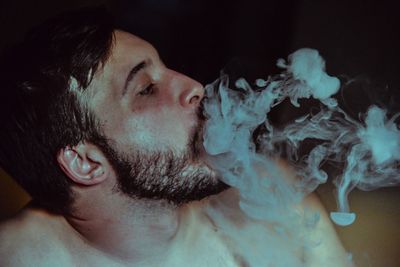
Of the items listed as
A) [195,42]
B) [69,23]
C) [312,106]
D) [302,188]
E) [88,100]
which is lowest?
[302,188]

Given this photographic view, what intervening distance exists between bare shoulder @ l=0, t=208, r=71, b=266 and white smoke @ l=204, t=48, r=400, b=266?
1.46 ft

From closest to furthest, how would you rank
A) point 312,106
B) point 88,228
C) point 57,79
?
point 57,79 < point 88,228 < point 312,106

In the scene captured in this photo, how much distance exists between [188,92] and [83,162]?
0.32 m

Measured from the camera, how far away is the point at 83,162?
3.72 ft

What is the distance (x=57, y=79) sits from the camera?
1.09 meters

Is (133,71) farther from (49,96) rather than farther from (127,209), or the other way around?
(127,209)

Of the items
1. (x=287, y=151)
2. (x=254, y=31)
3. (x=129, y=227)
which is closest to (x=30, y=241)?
(x=129, y=227)

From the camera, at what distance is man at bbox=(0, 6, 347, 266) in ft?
3.64

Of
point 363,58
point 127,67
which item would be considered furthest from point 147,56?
point 363,58

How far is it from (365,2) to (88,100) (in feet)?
3.57

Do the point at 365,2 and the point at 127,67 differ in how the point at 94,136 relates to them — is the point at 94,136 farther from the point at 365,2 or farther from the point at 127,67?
the point at 365,2

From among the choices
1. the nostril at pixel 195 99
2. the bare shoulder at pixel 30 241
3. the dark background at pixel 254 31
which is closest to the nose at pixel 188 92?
the nostril at pixel 195 99

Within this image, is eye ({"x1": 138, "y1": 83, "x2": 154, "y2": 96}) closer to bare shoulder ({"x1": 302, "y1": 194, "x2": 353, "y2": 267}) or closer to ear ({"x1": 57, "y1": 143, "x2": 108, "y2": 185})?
ear ({"x1": 57, "y1": 143, "x2": 108, "y2": 185})

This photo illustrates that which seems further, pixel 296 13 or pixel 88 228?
pixel 296 13
